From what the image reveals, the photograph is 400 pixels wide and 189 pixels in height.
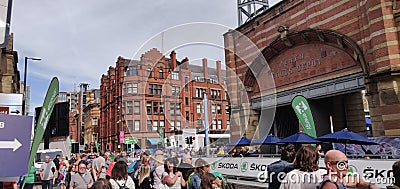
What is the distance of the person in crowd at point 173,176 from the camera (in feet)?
18.7

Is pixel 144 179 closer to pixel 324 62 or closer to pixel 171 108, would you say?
pixel 171 108

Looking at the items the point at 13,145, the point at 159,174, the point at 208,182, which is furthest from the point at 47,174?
the point at 13,145

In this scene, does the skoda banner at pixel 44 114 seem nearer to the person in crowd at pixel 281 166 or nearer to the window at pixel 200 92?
the window at pixel 200 92

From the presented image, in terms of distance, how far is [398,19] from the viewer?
1345cm

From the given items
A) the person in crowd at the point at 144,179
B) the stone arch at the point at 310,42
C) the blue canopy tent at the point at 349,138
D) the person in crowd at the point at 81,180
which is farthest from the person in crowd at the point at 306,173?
the stone arch at the point at 310,42

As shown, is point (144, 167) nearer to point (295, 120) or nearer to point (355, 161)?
point (355, 161)

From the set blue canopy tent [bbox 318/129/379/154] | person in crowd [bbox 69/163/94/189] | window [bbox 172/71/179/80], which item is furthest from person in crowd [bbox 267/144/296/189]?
blue canopy tent [bbox 318/129/379/154]

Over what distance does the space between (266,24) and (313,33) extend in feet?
13.1

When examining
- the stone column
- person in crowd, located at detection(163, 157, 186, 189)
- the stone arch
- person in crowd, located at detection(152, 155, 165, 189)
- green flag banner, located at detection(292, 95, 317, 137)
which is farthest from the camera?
the stone arch

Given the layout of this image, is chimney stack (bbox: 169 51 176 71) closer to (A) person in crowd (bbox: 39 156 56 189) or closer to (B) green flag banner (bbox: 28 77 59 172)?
(B) green flag banner (bbox: 28 77 59 172)

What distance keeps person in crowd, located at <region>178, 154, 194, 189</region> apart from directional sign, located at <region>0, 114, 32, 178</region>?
119 inches

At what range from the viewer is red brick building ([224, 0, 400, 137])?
1343 cm

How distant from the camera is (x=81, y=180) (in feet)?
22.1

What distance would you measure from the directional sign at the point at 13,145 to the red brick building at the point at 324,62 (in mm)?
7741
